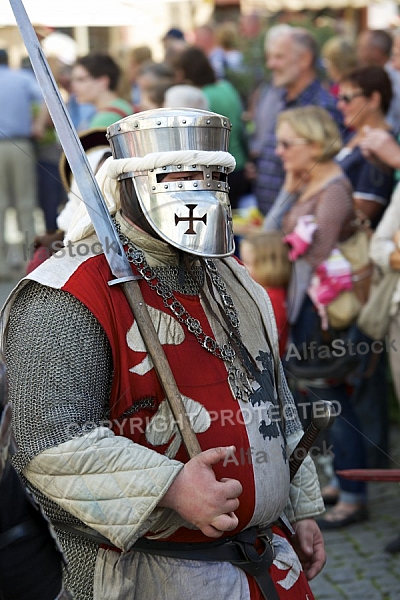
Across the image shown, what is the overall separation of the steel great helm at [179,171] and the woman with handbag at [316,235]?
2.43m

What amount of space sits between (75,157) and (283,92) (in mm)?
4316

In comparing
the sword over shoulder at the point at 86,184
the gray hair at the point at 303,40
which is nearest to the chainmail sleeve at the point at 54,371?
the sword over shoulder at the point at 86,184

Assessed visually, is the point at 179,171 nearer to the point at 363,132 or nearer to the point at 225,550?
the point at 225,550

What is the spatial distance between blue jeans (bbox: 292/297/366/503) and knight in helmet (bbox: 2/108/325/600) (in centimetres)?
249

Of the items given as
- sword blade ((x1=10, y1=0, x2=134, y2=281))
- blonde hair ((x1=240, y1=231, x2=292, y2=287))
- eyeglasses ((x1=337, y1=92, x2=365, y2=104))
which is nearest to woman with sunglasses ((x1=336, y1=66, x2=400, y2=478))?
eyeglasses ((x1=337, y1=92, x2=365, y2=104))

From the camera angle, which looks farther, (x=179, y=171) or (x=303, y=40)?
(x=303, y=40)

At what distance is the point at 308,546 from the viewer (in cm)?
284

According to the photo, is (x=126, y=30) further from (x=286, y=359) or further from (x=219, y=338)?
(x=219, y=338)

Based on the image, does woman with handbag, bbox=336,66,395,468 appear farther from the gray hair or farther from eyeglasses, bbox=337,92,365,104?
the gray hair

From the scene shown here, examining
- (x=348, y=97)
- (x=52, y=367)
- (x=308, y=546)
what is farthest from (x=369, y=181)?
(x=52, y=367)

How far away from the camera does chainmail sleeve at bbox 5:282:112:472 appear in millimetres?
2309

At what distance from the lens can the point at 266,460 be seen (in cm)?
255

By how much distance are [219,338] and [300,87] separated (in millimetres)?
4159

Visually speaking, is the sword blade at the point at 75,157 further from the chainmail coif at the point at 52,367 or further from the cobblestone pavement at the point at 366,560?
the cobblestone pavement at the point at 366,560
